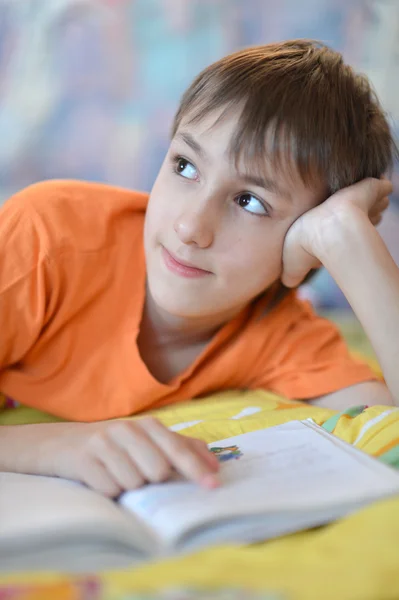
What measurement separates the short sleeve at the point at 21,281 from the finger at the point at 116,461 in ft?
1.06

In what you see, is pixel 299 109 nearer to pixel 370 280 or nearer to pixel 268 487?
pixel 370 280

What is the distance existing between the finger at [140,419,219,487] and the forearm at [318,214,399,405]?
394 mm

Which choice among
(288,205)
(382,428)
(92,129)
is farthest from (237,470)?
(92,129)

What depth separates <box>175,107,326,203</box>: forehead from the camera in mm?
900

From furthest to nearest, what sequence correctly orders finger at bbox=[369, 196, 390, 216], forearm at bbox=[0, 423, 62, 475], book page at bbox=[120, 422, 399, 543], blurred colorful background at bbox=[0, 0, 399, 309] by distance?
blurred colorful background at bbox=[0, 0, 399, 309]
finger at bbox=[369, 196, 390, 216]
forearm at bbox=[0, 423, 62, 475]
book page at bbox=[120, 422, 399, 543]

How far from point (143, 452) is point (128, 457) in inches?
0.8

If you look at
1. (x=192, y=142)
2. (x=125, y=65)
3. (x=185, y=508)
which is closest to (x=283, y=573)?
(x=185, y=508)

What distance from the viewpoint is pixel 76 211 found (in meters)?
1.05

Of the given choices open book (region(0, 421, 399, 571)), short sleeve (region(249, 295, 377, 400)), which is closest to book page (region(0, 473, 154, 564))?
open book (region(0, 421, 399, 571))

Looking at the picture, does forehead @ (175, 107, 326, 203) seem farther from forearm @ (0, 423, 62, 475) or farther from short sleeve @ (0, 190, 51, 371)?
forearm @ (0, 423, 62, 475)

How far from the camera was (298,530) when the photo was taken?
0.60 m

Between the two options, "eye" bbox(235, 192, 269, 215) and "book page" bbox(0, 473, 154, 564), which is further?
→ "eye" bbox(235, 192, 269, 215)

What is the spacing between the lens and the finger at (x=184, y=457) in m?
0.62

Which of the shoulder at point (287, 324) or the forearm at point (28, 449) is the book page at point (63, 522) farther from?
the shoulder at point (287, 324)
